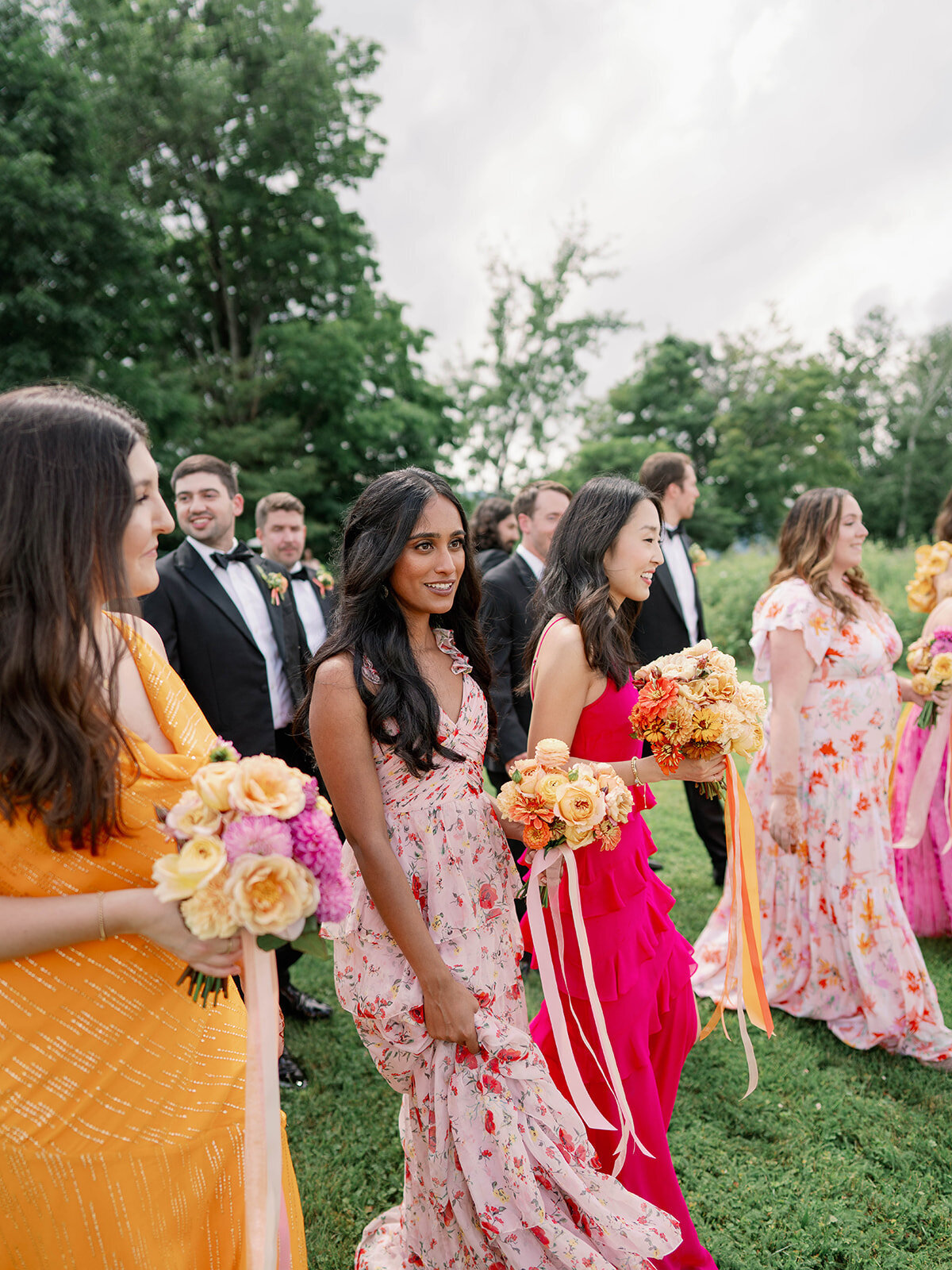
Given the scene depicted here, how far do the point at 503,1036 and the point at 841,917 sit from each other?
8.78ft

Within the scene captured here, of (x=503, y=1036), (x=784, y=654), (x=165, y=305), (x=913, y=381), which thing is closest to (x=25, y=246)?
(x=165, y=305)

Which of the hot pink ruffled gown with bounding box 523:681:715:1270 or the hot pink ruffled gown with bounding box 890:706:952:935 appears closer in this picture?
the hot pink ruffled gown with bounding box 523:681:715:1270

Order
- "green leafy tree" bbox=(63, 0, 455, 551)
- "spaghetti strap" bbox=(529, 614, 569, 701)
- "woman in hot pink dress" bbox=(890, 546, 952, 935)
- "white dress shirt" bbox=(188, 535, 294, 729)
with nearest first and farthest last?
"spaghetti strap" bbox=(529, 614, 569, 701) < "white dress shirt" bbox=(188, 535, 294, 729) < "woman in hot pink dress" bbox=(890, 546, 952, 935) < "green leafy tree" bbox=(63, 0, 455, 551)

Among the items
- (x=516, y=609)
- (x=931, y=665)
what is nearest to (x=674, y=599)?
(x=516, y=609)

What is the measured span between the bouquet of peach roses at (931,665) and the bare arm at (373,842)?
3238 mm

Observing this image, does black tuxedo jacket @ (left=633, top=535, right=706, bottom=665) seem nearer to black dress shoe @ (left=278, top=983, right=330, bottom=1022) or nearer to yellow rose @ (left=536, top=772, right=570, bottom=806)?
black dress shoe @ (left=278, top=983, right=330, bottom=1022)

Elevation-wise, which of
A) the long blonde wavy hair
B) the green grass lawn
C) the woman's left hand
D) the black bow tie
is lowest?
the green grass lawn

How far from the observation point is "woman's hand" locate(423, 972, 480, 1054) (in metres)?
2.22

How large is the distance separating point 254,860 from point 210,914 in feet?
0.42

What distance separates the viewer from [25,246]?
14727 mm

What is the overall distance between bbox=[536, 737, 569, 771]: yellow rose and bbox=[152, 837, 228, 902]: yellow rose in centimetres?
120

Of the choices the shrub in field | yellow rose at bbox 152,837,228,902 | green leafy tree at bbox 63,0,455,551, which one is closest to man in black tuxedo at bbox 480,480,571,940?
yellow rose at bbox 152,837,228,902

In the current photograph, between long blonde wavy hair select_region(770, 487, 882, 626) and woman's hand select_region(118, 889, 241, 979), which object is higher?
long blonde wavy hair select_region(770, 487, 882, 626)

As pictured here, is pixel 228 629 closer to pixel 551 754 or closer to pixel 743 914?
pixel 551 754
